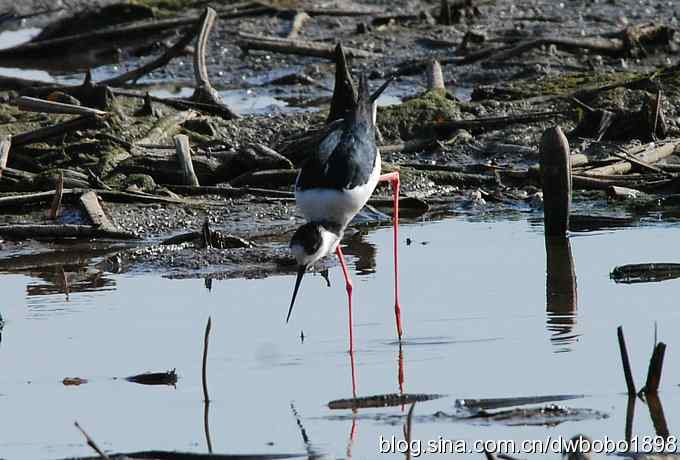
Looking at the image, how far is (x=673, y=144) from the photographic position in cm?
1152

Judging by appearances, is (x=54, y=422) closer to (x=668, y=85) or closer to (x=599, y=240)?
(x=599, y=240)

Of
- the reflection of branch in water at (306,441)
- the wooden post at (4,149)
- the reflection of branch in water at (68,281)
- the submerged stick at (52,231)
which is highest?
the wooden post at (4,149)

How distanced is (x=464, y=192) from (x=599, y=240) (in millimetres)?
1735

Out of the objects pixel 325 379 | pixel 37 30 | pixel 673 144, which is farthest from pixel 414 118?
pixel 37 30

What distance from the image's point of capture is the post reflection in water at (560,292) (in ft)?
24.0

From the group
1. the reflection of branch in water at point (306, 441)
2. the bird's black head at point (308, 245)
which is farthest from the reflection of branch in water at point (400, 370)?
the bird's black head at point (308, 245)

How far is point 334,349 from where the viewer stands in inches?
286

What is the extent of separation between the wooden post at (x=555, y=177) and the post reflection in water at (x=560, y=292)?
0.58 ft

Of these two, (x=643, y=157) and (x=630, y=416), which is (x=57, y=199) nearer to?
(x=643, y=157)

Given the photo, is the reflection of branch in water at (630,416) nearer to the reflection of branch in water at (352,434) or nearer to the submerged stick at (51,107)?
the reflection of branch in water at (352,434)

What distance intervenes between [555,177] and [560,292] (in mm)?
1235

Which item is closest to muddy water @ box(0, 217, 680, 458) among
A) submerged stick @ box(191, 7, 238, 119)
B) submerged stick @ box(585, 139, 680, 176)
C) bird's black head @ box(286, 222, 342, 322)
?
bird's black head @ box(286, 222, 342, 322)

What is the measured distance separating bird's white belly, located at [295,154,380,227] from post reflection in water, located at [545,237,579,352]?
1268 mm

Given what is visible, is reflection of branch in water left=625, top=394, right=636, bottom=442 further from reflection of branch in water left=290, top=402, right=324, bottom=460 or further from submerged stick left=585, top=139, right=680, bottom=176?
submerged stick left=585, top=139, right=680, bottom=176
